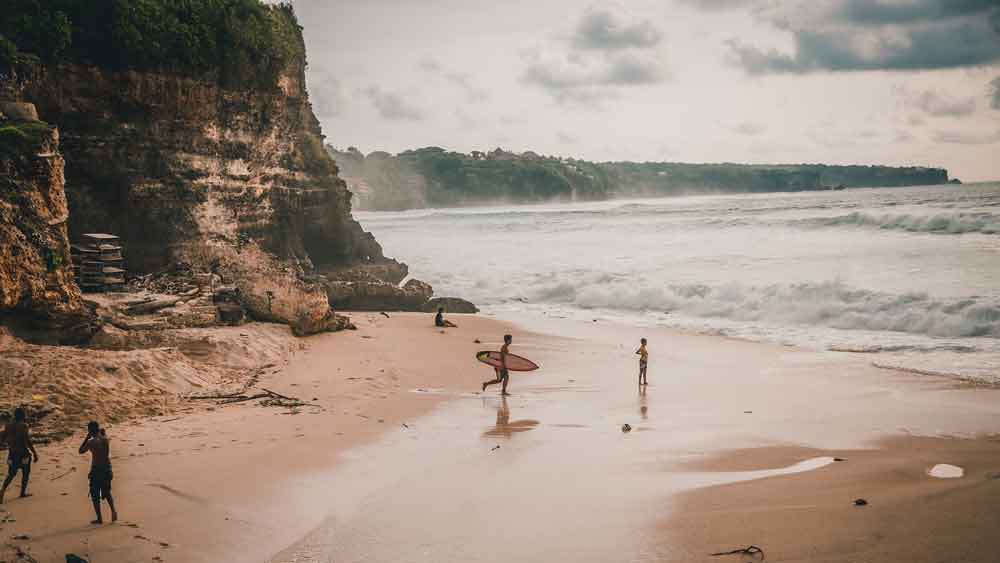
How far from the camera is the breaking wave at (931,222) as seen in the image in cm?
2867

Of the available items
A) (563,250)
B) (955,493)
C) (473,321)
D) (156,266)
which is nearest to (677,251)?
(563,250)

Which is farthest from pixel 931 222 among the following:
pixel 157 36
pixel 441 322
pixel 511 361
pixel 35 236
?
pixel 35 236

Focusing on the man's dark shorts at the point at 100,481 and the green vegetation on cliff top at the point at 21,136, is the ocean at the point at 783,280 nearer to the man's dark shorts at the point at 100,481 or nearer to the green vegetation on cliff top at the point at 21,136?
the man's dark shorts at the point at 100,481

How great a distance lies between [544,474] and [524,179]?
338ft

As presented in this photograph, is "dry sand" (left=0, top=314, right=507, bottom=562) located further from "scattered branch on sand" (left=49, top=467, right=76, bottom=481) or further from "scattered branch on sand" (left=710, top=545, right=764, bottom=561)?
"scattered branch on sand" (left=710, top=545, right=764, bottom=561)

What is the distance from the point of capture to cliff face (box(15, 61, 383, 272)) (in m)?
15.1

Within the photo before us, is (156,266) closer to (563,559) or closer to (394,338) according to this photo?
(394,338)

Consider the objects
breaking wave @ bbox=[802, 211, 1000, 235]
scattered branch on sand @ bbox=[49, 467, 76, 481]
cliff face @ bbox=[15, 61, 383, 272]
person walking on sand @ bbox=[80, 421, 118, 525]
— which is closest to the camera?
person walking on sand @ bbox=[80, 421, 118, 525]

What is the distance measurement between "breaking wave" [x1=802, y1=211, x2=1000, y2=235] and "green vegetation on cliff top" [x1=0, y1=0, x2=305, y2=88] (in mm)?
27064

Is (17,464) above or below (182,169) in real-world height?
below

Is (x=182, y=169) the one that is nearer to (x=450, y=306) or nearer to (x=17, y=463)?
(x=450, y=306)

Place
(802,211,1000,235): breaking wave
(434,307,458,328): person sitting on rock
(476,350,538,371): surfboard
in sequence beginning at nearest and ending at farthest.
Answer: (476,350,538,371): surfboard < (434,307,458,328): person sitting on rock < (802,211,1000,235): breaking wave

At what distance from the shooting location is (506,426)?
9.48m

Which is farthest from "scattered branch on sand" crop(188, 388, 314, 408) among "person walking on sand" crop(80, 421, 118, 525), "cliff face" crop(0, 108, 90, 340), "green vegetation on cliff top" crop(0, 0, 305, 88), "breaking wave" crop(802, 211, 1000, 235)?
"breaking wave" crop(802, 211, 1000, 235)
